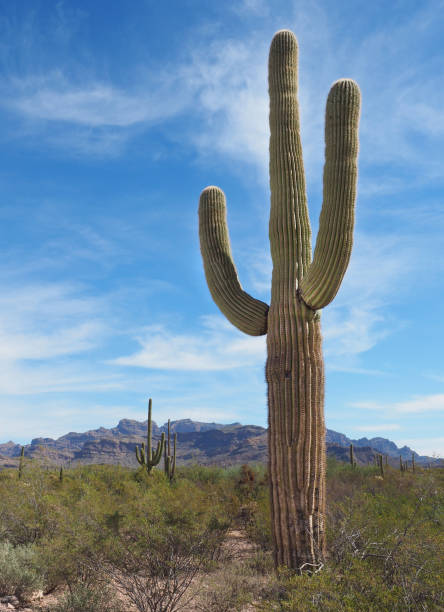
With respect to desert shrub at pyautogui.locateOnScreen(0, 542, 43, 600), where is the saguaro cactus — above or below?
above

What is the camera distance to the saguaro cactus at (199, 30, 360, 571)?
7.20 meters

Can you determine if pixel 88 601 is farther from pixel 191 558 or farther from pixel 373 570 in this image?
pixel 373 570

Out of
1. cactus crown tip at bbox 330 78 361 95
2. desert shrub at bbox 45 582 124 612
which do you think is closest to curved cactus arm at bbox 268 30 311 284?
cactus crown tip at bbox 330 78 361 95

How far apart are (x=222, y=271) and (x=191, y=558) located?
4490mm

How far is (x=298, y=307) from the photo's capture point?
305 inches

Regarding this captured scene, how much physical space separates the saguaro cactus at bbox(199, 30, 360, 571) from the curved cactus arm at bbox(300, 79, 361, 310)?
0.05 feet

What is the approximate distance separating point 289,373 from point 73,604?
4.41m

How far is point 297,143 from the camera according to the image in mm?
8727

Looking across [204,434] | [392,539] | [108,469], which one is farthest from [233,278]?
[204,434]

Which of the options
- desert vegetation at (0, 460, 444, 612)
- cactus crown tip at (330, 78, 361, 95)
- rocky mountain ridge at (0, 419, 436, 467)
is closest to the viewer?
desert vegetation at (0, 460, 444, 612)

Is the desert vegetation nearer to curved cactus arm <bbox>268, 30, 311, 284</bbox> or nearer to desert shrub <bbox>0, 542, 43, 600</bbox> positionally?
desert shrub <bbox>0, 542, 43, 600</bbox>

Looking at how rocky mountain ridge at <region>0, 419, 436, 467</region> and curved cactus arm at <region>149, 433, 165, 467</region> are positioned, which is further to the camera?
rocky mountain ridge at <region>0, 419, 436, 467</region>

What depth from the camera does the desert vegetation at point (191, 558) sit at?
5.55 m

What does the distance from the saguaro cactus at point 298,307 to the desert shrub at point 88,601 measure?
2.63 metres
